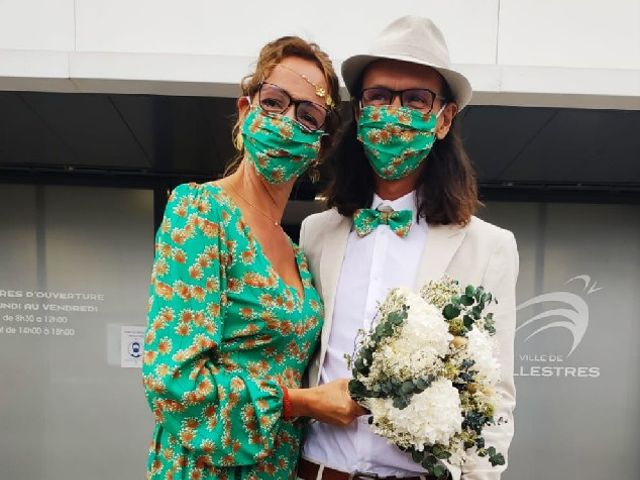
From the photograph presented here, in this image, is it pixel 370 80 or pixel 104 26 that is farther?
pixel 104 26

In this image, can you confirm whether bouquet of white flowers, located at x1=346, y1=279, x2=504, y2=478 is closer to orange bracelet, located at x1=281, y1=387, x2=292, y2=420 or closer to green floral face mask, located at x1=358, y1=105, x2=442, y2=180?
orange bracelet, located at x1=281, y1=387, x2=292, y2=420

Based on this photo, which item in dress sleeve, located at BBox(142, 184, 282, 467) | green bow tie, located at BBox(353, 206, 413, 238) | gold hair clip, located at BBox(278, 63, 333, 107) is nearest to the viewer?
dress sleeve, located at BBox(142, 184, 282, 467)

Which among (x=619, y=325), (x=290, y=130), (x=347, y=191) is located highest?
(x=290, y=130)

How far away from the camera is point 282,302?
1354 mm

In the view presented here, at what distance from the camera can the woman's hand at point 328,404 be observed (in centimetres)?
127

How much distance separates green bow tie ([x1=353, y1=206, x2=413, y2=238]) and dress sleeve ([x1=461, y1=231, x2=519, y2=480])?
11.7 inches

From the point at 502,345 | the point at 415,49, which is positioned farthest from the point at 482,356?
the point at 415,49

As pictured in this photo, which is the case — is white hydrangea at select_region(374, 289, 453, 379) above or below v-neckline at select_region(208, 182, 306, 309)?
below

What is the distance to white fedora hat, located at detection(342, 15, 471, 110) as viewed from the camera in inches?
56.8

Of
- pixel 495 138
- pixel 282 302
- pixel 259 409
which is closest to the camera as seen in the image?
pixel 259 409

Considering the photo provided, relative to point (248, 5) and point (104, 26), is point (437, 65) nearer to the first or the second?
point (248, 5)

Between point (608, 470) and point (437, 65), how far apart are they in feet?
15.9


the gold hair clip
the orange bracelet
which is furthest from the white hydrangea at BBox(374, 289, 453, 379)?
the gold hair clip

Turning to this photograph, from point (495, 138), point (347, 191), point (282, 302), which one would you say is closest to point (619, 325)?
point (495, 138)
